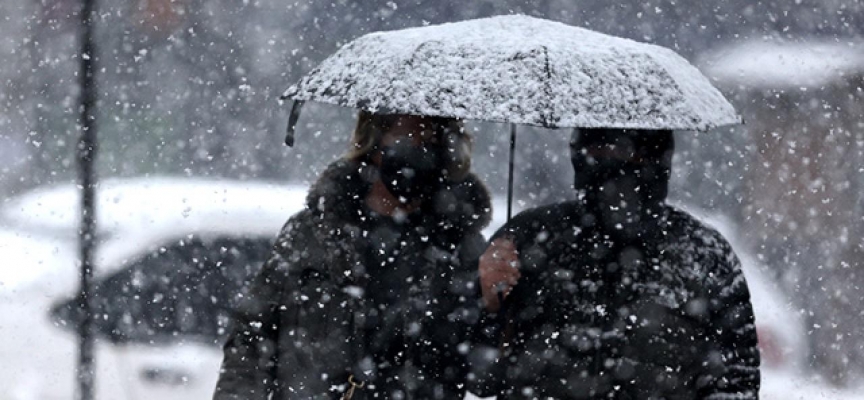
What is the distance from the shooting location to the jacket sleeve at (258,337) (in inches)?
126

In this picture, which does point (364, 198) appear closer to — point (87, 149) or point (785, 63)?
point (87, 149)

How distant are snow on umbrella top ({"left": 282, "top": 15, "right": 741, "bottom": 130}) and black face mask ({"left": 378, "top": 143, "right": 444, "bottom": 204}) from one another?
0.86 feet

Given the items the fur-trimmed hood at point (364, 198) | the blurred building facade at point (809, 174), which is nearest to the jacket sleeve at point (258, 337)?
the fur-trimmed hood at point (364, 198)

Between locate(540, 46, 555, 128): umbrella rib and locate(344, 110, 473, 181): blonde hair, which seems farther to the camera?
locate(344, 110, 473, 181): blonde hair

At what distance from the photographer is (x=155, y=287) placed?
8.30 meters

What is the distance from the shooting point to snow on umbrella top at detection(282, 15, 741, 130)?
2922 mm

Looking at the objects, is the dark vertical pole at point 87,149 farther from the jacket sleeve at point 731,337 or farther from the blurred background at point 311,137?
the jacket sleeve at point 731,337

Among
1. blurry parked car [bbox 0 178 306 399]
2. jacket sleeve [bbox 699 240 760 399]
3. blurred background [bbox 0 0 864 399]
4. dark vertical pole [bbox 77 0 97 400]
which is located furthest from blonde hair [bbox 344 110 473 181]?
blurred background [bbox 0 0 864 399]

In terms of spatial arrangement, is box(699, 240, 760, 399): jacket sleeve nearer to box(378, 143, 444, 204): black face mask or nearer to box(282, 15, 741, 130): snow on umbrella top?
box(282, 15, 741, 130): snow on umbrella top

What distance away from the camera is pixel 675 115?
9.93ft

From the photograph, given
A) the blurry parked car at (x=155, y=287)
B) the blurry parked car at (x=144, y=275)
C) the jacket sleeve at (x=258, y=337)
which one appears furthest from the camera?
the blurry parked car at (x=144, y=275)

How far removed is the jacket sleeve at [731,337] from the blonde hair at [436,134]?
757 mm

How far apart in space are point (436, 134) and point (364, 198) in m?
0.27

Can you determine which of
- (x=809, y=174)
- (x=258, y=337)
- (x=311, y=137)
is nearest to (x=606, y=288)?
(x=258, y=337)
